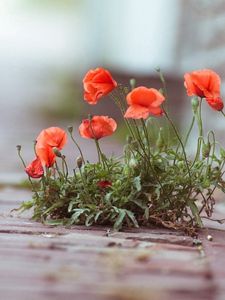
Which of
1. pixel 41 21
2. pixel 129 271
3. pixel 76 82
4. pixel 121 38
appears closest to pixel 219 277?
pixel 129 271

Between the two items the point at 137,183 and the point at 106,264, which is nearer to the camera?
the point at 106,264

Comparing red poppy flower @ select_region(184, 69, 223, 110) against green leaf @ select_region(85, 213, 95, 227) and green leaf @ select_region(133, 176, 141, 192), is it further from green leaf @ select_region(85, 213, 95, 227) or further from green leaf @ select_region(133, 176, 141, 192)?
green leaf @ select_region(85, 213, 95, 227)

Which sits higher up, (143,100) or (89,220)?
(143,100)

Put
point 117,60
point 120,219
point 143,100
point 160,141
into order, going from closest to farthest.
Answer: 1. point 143,100
2. point 120,219
3. point 160,141
4. point 117,60

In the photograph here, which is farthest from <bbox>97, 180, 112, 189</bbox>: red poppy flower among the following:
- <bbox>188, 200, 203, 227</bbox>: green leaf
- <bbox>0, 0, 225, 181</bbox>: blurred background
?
<bbox>0, 0, 225, 181</bbox>: blurred background

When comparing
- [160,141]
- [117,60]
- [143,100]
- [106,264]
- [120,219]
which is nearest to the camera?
[106,264]

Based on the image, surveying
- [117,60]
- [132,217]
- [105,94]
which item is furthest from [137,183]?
[117,60]

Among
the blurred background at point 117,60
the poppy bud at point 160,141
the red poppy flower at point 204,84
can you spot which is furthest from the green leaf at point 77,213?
the blurred background at point 117,60

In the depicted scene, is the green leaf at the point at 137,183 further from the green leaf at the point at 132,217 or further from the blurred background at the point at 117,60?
the blurred background at the point at 117,60

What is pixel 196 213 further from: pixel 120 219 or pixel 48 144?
pixel 48 144
